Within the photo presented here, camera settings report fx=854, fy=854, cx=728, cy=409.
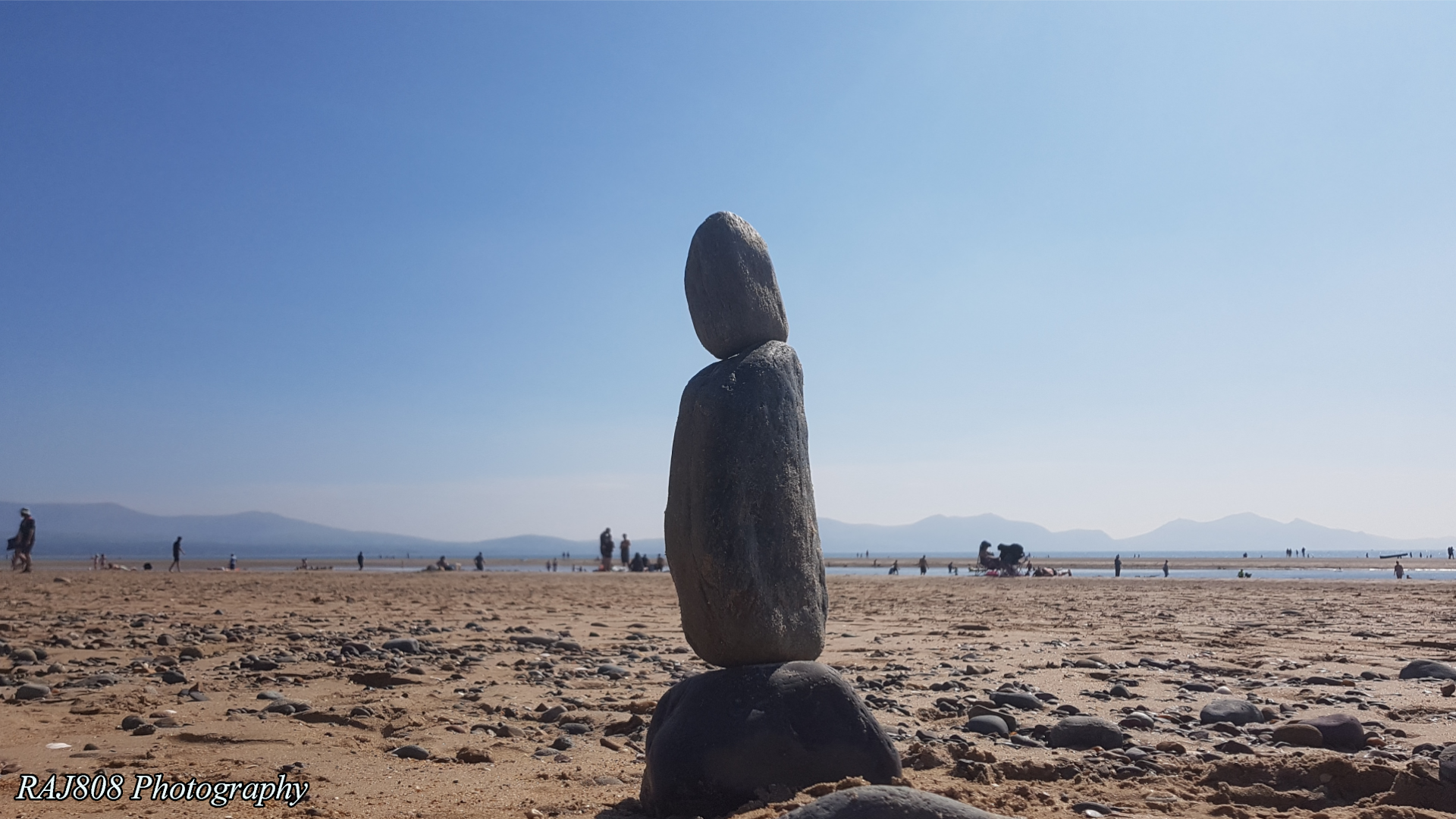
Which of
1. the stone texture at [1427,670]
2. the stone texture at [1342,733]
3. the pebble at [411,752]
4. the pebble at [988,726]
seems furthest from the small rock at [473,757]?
the stone texture at [1427,670]

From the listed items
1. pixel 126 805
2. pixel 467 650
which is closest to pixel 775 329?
pixel 126 805

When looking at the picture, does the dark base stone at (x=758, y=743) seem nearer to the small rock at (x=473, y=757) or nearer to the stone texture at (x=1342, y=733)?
the small rock at (x=473, y=757)

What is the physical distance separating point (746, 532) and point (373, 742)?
11.0ft

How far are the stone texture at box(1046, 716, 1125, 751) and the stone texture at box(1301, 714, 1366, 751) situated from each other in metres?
1.25

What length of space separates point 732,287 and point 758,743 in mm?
2908

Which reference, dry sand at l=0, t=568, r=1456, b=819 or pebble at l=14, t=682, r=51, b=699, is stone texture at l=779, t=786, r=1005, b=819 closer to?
dry sand at l=0, t=568, r=1456, b=819

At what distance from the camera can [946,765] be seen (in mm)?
5207

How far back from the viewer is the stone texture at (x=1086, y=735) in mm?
5730

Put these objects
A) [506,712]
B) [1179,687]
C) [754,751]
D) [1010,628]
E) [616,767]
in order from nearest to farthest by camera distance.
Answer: [754,751], [616,767], [506,712], [1179,687], [1010,628]

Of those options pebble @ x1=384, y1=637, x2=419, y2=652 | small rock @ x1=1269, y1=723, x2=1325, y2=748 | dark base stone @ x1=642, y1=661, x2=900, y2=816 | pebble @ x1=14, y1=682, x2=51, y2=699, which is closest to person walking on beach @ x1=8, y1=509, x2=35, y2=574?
pebble @ x1=384, y1=637, x2=419, y2=652

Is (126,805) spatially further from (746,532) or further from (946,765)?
(946,765)

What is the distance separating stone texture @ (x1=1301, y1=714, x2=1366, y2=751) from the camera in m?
5.48

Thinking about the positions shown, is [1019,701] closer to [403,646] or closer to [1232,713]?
[1232,713]

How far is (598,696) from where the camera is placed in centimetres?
Result: 802
